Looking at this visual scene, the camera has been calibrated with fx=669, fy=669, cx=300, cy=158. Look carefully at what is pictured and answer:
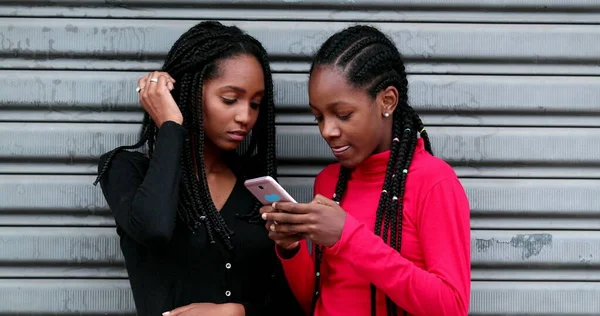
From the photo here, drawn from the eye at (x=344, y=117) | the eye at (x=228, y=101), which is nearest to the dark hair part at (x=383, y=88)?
the eye at (x=344, y=117)

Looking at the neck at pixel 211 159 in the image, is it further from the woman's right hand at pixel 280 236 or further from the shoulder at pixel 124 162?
the woman's right hand at pixel 280 236

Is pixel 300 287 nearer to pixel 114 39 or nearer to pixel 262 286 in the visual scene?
pixel 262 286

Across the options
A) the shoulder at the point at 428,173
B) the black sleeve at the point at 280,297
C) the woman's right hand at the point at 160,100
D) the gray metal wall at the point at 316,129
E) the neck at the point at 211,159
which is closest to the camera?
the shoulder at the point at 428,173

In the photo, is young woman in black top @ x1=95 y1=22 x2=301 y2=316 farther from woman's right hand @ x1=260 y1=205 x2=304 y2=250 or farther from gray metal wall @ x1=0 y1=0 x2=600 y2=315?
gray metal wall @ x1=0 y1=0 x2=600 y2=315

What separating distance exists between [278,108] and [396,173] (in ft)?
3.16

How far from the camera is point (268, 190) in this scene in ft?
7.28

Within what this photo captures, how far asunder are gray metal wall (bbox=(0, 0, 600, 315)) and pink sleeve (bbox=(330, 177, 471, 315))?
999mm

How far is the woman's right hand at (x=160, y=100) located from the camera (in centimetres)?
252

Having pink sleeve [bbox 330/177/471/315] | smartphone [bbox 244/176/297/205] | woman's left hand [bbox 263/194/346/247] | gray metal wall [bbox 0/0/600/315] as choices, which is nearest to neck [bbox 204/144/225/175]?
gray metal wall [bbox 0/0/600/315]

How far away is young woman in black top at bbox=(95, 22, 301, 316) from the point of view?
7.99ft

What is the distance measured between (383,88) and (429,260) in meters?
0.64

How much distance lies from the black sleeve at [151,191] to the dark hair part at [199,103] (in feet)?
0.34

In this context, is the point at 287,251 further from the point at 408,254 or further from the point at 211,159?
the point at 211,159

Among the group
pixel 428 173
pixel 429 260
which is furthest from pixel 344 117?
pixel 429 260
